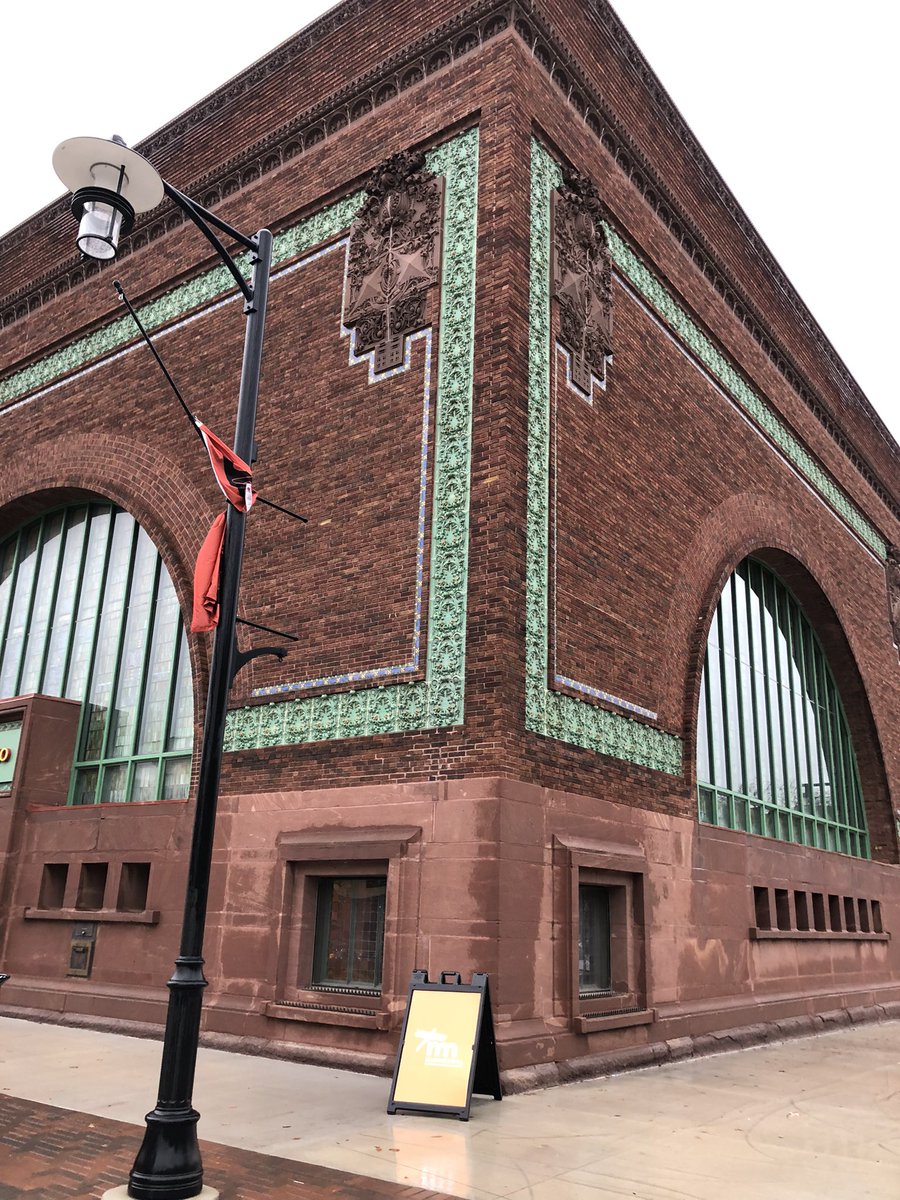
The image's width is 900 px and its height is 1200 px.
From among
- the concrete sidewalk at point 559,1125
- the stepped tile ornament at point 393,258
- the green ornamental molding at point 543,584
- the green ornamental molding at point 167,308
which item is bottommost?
the concrete sidewalk at point 559,1125

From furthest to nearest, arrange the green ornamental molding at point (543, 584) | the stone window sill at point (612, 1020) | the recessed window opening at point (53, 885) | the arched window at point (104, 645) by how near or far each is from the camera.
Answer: the arched window at point (104, 645) < the recessed window opening at point (53, 885) < the green ornamental molding at point (543, 584) < the stone window sill at point (612, 1020)

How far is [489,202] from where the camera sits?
1346 cm

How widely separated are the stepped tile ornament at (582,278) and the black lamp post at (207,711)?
6226mm

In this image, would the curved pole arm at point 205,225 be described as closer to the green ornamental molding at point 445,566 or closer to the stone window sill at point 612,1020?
the green ornamental molding at point 445,566

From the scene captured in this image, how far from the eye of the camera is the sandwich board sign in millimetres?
8797

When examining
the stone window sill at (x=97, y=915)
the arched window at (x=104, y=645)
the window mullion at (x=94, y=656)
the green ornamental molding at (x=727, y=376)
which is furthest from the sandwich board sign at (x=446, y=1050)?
the green ornamental molding at (x=727, y=376)

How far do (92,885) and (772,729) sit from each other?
13361 millimetres

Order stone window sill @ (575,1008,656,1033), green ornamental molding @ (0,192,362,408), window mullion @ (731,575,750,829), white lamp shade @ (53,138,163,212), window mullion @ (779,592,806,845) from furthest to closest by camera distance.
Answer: window mullion @ (779,592,806,845) → window mullion @ (731,575,750,829) → green ornamental molding @ (0,192,362,408) → stone window sill @ (575,1008,656,1033) → white lamp shade @ (53,138,163,212)

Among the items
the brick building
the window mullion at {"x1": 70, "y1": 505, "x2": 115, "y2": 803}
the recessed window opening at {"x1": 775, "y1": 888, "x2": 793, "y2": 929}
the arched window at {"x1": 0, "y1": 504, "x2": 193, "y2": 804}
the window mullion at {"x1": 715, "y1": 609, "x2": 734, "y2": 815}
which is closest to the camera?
the brick building

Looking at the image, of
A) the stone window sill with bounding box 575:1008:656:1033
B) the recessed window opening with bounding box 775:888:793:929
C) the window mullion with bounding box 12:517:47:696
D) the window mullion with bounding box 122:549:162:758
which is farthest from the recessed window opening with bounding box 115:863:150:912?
the recessed window opening with bounding box 775:888:793:929

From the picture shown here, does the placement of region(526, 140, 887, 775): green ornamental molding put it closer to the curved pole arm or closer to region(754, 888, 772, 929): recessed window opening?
region(754, 888, 772, 929): recessed window opening

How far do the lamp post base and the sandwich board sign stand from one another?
2829mm

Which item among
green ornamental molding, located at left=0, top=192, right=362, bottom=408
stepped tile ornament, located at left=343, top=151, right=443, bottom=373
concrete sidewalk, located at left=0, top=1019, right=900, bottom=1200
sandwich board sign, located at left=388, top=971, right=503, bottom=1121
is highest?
green ornamental molding, located at left=0, top=192, right=362, bottom=408

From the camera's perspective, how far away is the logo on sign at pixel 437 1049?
9008mm
